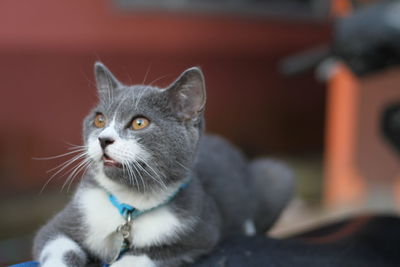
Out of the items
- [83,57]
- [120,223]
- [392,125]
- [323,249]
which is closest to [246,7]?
[83,57]

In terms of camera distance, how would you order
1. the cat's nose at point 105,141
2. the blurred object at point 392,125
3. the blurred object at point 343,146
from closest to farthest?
the cat's nose at point 105,141 → the blurred object at point 392,125 → the blurred object at point 343,146

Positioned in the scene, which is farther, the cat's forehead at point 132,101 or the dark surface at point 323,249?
the dark surface at point 323,249

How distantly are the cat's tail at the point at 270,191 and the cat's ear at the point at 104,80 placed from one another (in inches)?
27.0

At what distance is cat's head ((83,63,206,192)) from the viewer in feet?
3.13

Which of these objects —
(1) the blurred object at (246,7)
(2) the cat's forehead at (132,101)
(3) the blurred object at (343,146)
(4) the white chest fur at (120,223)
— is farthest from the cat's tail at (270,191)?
(3) the blurred object at (343,146)

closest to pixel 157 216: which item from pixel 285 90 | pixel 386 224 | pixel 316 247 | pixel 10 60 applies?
pixel 316 247

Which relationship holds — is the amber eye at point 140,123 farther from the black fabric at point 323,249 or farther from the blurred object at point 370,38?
the blurred object at point 370,38

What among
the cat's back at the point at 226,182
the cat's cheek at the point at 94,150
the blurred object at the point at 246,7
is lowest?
the cat's back at the point at 226,182

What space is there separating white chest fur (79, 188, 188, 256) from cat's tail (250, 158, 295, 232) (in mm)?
534

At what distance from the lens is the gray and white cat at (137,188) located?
38.4 inches

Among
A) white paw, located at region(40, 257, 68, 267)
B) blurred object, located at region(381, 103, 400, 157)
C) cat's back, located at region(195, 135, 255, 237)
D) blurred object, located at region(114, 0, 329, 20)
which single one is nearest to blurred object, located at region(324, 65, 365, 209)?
blurred object, located at region(114, 0, 329, 20)

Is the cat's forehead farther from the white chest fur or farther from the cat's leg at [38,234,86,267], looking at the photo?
the cat's leg at [38,234,86,267]

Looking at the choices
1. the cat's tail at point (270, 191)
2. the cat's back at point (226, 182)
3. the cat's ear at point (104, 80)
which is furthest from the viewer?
the cat's tail at point (270, 191)

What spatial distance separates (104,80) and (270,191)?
733 mm
